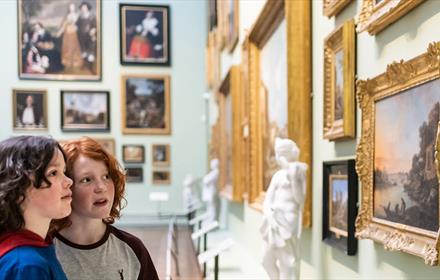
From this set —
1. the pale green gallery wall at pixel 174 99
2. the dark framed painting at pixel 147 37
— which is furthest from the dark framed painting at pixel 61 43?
the dark framed painting at pixel 147 37

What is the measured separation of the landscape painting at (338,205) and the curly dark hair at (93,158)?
2281mm

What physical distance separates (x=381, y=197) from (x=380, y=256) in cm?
43

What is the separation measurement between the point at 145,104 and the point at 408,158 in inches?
545

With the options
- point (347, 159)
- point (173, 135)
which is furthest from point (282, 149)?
point (173, 135)

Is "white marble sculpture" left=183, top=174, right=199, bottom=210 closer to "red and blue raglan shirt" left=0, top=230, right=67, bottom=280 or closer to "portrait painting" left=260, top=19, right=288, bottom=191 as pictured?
"portrait painting" left=260, top=19, right=288, bottom=191

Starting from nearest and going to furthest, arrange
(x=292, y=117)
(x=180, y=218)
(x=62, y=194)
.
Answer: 1. (x=62, y=194)
2. (x=292, y=117)
3. (x=180, y=218)

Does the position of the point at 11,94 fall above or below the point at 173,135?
above

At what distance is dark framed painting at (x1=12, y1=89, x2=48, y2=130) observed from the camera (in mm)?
15352

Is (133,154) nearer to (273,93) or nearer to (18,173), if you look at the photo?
(273,93)

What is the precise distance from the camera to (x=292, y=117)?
17.7 ft

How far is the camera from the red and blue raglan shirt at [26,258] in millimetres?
1622

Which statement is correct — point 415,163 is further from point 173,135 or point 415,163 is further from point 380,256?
point 173,135

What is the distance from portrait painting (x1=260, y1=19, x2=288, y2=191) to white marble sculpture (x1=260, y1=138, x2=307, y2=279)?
1496mm

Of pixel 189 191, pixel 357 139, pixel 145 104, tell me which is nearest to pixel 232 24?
pixel 189 191
